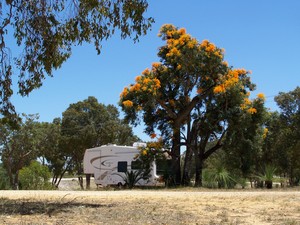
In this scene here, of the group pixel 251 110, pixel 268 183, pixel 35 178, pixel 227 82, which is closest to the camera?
pixel 35 178

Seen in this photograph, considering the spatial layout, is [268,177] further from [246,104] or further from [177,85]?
[177,85]

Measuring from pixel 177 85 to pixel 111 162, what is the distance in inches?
308

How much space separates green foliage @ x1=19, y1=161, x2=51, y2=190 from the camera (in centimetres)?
2050

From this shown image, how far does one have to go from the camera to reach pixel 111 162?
27812mm

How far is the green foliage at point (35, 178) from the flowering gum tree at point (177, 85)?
17.7 ft

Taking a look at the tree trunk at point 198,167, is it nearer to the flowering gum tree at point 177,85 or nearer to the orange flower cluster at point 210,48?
the flowering gum tree at point 177,85

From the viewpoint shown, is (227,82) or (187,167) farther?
(187,167)

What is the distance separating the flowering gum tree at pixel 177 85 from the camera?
21.5 metres

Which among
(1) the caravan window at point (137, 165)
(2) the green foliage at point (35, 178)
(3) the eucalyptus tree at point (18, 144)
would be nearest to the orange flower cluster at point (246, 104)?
(1) the caravan window at point (137, 165)

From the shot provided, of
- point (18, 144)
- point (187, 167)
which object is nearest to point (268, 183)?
point (187, 167)

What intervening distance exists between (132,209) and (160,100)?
13.0m

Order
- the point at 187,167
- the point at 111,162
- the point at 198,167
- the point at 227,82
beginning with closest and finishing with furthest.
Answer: the point at 227,82, the point at 187,167, the point at 198,167, the point at 111,162

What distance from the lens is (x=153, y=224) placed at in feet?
25.6

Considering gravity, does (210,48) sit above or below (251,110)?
above
